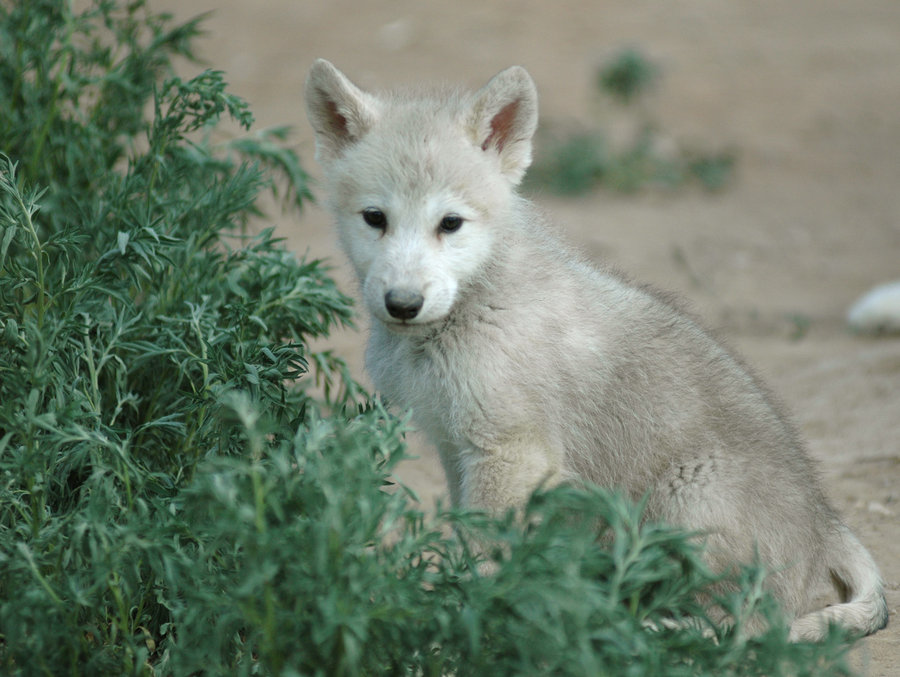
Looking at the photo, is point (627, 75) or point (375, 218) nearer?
point (375, 218)

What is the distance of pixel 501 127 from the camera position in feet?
11.2

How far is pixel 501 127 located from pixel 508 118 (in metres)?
0.04

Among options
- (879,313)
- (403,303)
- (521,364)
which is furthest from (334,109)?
(879,313)

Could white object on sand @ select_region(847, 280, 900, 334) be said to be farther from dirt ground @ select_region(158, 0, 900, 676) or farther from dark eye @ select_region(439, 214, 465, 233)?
dark eye @ select_region(439, 214, 465, 233)

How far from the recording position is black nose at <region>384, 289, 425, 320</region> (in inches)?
119

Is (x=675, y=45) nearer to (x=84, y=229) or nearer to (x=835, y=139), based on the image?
(x=835, y=139)

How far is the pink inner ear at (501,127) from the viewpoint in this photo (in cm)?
338

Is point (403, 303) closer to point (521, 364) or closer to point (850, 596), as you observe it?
point (521, 364)

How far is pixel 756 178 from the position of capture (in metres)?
9.92

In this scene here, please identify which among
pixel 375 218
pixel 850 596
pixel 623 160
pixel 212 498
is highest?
pixel 623 160

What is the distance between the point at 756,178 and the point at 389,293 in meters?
7.78

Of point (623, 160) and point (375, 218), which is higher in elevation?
point (623, 160)

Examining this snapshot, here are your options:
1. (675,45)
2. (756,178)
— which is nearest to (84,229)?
(756,178)

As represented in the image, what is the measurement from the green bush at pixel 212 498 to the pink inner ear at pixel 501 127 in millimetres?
1003
